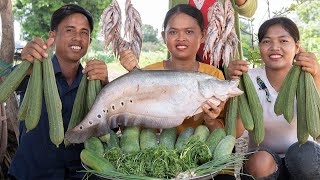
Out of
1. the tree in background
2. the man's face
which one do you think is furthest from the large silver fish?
the tree in background

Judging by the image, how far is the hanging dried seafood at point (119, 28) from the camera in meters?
3.24

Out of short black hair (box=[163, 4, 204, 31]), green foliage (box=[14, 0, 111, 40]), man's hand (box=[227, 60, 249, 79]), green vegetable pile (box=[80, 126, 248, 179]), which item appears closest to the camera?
green vegetable pile (box=[80, 126, 248, 179])

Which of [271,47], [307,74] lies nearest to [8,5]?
[271,47]

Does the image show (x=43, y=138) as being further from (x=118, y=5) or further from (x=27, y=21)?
(x=27, y=21)

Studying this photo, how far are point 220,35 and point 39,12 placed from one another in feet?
68.2

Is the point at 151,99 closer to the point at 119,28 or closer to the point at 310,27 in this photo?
the point at 119,28

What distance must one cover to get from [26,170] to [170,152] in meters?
1.58

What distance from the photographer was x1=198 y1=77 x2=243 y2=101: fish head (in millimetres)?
2840

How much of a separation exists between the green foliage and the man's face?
57.1ft

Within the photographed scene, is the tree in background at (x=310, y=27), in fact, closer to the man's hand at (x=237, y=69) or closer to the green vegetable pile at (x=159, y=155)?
the man's hand at (x=237, y=69)

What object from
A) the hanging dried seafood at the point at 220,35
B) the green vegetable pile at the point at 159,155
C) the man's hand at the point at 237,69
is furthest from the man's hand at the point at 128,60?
the man's hand at the point at 237,69

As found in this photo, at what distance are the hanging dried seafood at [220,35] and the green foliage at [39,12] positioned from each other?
18.1 m

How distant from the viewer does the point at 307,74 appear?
9.64 ft

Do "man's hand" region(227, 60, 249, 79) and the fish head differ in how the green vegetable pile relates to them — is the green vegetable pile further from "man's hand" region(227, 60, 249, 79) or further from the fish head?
"man's hand" region(227, 60, 249, 79)
